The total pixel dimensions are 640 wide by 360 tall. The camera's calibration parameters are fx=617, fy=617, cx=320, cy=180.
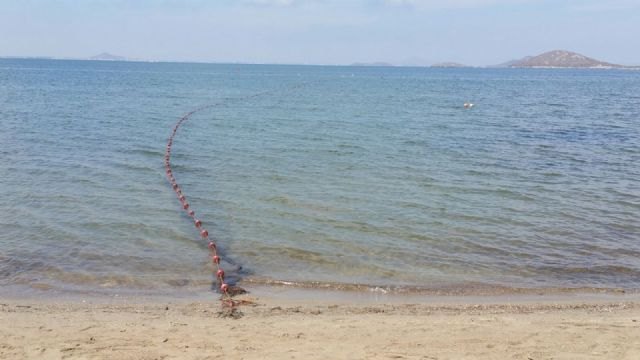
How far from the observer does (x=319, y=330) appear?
8.71 metres

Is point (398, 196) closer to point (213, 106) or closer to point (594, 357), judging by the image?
point (594, 357)

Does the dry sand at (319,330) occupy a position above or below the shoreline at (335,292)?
above

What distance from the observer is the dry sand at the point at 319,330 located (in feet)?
25.6

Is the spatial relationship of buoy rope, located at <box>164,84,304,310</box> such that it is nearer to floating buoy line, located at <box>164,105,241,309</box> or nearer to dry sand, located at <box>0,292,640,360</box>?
floating buoy line, located at <box>164,105,241,309</box>

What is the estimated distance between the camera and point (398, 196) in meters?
17.7

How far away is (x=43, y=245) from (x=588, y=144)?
24.4 meters

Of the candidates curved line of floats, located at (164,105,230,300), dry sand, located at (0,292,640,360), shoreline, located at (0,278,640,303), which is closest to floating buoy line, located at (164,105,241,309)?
curved line of floats, located at (164,105,230,300)

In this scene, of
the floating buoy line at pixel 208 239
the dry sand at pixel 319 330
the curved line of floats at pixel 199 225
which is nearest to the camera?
the dry sand at pixel 319 330

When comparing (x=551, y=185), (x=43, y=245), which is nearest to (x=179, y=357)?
(x=43, y=245)

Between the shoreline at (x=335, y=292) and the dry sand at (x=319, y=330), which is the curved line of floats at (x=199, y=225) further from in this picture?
the dry sand at (x=319, y=330)

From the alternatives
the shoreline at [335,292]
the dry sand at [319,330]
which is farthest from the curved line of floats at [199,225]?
the dry sand at [319,330]

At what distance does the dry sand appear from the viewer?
7805mm

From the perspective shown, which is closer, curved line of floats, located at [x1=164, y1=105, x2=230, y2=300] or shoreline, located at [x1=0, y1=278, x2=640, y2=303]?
shoreline, located at [x1=0, y1=278, x2=640, y2=303]

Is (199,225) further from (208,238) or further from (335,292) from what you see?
(335,292)
